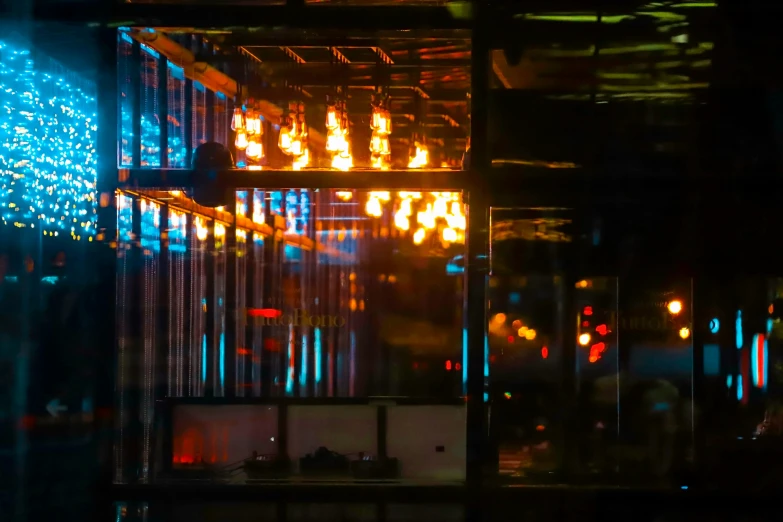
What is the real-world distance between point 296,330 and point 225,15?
2040mm

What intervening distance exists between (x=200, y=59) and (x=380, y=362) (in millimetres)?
2310

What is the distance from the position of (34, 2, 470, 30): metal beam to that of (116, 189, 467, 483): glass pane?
106 cm

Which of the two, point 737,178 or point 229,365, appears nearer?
point 737,178

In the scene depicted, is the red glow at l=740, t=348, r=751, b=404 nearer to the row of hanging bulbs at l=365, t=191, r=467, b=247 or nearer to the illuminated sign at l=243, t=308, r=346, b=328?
the row of hanging bulbs at l=365, t=191, r=467, b=247

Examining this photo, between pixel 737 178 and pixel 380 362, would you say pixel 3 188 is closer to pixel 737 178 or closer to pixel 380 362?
pixel 380 362

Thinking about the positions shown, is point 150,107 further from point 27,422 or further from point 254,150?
point 27,422

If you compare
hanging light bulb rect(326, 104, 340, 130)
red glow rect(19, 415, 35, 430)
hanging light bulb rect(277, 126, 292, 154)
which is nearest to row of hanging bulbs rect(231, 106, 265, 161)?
hanging light bulb rect(277, 126, 292, 154)

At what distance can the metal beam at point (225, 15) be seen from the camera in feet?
18.0

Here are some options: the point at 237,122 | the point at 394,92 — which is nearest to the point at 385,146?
the point at 394,92

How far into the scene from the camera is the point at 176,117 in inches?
226

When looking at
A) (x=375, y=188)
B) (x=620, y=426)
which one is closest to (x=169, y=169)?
(x=375, y=188)

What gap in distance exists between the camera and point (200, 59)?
579 centimetres

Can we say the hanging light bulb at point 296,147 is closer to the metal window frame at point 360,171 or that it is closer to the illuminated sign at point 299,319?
the metal window frame at point 360,171

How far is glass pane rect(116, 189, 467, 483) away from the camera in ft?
18.4
